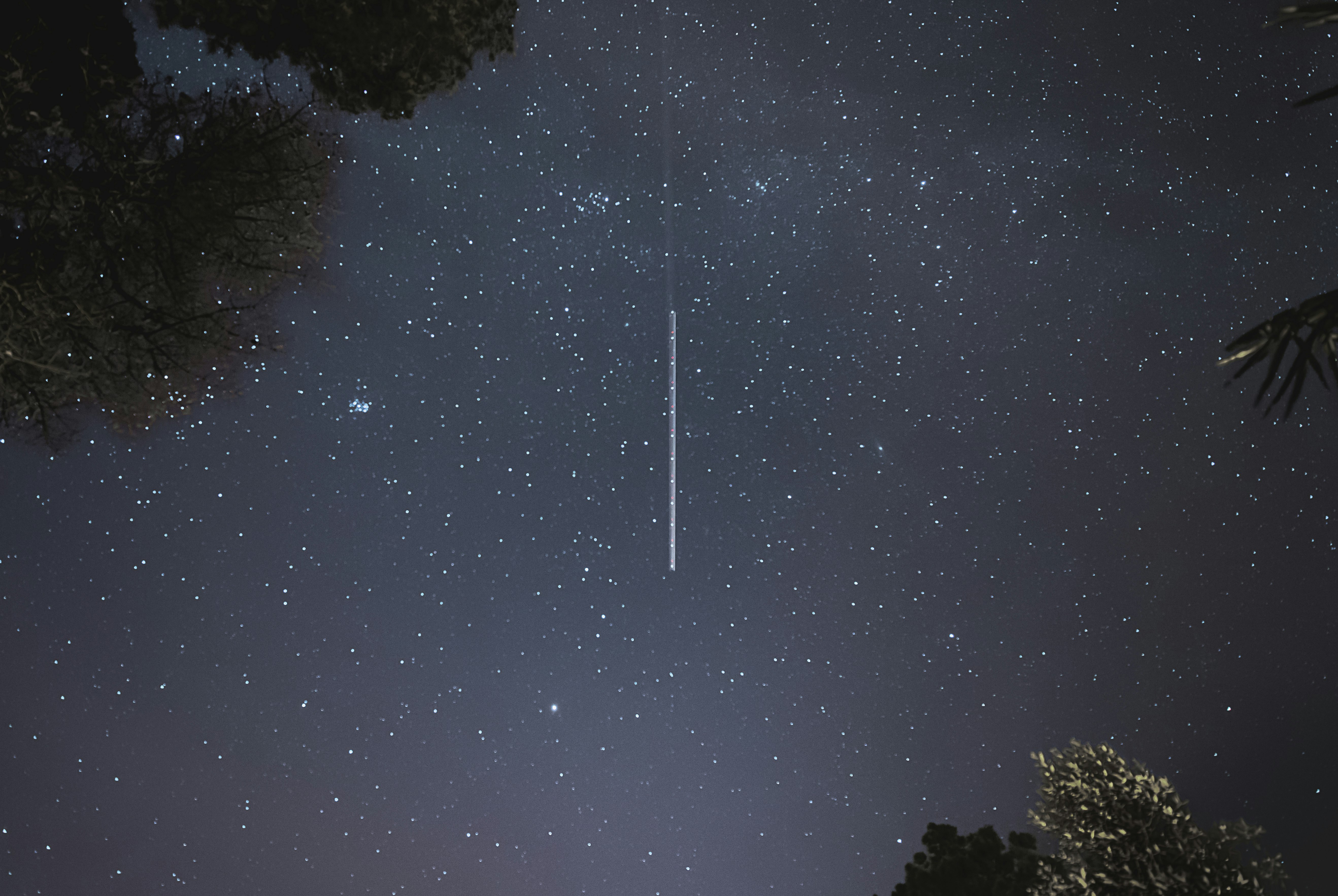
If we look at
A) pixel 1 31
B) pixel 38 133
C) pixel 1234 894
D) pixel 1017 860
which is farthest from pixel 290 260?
pixel 1234 894

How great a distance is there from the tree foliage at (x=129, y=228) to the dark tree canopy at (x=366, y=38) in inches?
12.6

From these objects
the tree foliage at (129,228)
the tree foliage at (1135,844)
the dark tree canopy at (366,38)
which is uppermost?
the dark tree canopy at (366,38)

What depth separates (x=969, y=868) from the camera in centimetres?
648

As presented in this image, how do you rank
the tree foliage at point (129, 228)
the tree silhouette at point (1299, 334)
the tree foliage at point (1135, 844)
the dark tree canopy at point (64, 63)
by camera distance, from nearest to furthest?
the tree silhouette at point (1299, 334) < the dark tree canopy at point (64, 63) < the tree foliage at point (129, 228) < the tree foliage at point (1135, 844)

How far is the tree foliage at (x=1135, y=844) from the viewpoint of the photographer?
6.01m

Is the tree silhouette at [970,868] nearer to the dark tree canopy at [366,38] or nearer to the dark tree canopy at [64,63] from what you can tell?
the dark tree canopy at [366,38]

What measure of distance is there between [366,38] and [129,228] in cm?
178

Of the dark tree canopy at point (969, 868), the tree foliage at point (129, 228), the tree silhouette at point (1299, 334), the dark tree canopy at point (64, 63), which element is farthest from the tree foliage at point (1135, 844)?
the dark tree canopy at point (64, 63)

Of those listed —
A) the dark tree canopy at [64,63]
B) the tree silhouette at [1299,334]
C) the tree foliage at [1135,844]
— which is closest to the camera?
the tree silhouette at [1299,334]

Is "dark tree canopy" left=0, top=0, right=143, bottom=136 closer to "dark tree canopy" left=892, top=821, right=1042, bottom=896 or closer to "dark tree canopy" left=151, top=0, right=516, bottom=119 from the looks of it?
"dark tree canopy" left=151, top=0, right=516, bottom=119

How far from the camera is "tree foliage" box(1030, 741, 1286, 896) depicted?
601 cm

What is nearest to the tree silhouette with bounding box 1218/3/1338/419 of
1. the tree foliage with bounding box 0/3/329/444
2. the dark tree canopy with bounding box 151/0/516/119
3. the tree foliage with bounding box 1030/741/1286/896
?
the dark tree canopy with bounding box 151/0/516/119

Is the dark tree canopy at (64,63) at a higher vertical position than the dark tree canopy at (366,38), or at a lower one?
lower

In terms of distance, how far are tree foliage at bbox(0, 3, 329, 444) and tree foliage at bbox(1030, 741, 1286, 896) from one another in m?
8.44
